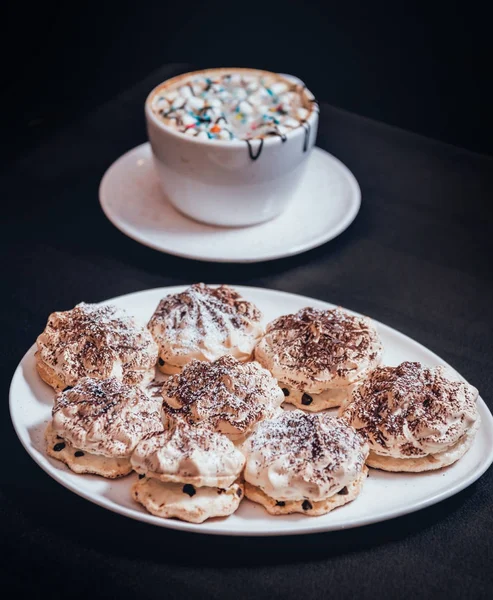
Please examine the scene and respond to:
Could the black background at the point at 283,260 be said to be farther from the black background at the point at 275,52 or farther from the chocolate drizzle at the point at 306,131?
the chocolate drizzle at the point at 306,131

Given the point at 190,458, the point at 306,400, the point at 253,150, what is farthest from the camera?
the point at 253,150

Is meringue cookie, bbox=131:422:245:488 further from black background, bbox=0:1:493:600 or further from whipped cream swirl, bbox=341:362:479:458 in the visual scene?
whipped cream swirl, bbox=341:362:479:458

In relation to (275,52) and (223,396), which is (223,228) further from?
(275,52)

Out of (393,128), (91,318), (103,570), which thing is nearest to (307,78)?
(393,128)

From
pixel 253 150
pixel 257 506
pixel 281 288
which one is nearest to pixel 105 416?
pixel 257 506

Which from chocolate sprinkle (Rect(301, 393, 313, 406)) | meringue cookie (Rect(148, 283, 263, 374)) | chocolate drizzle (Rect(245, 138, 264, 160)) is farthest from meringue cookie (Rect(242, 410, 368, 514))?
chocolate drizzle (Rect(245, 138, 264, 160))

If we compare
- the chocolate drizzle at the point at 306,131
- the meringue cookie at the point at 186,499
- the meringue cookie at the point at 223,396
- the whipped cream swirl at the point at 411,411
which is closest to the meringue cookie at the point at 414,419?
the whipped cream swirl at the point at 411,411

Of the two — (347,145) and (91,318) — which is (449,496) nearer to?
(91,318)
